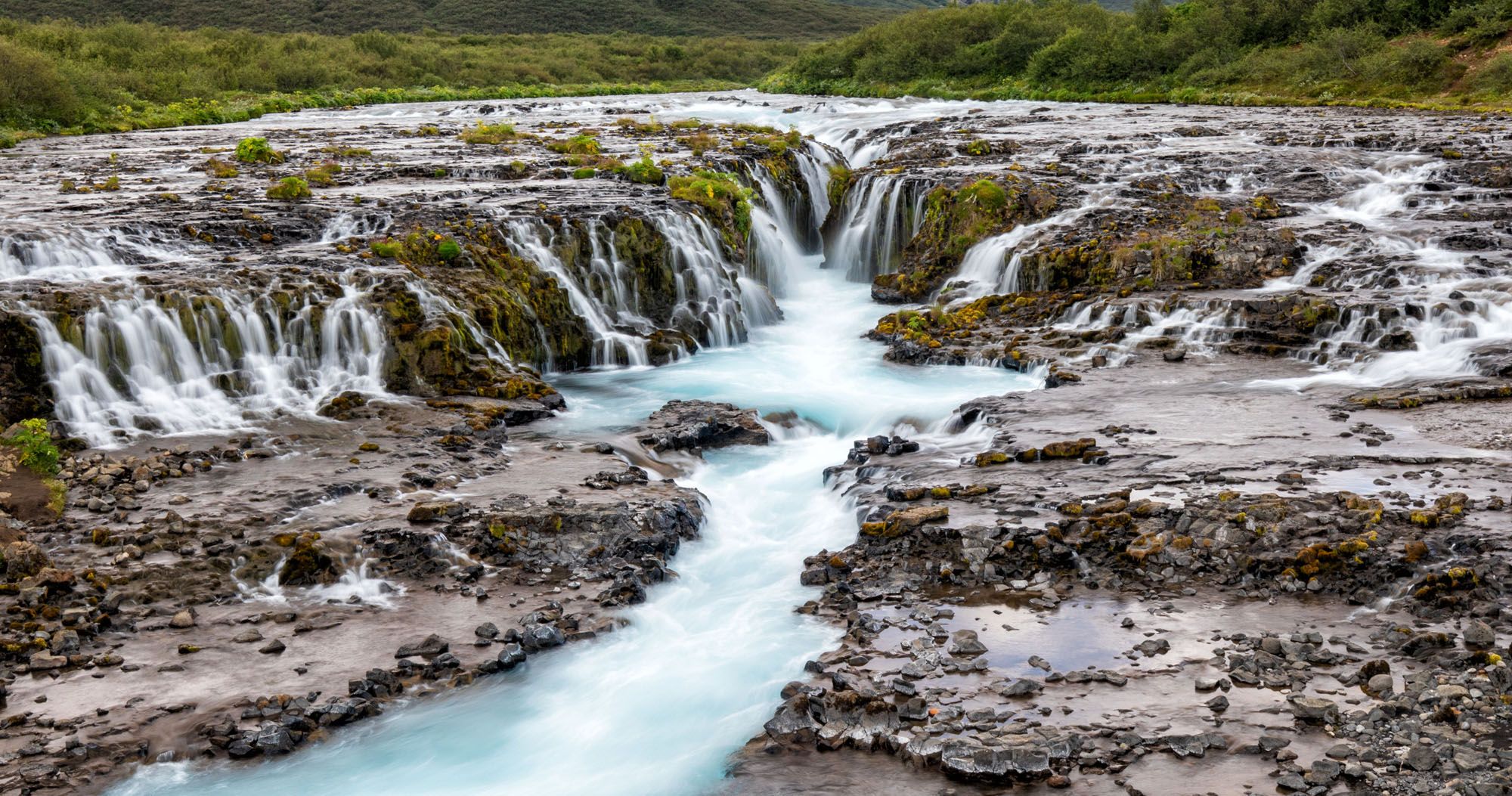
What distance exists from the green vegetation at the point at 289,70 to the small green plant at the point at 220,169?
31.4 feet

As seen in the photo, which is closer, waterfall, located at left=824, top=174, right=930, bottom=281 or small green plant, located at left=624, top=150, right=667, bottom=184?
small green plant, located at left=624, top=150, right=667, bottom=184

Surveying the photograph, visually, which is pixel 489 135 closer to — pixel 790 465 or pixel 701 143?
pixel 701 143

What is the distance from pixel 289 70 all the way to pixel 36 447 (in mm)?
59076

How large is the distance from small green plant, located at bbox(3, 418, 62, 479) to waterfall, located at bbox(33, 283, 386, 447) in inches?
34.9

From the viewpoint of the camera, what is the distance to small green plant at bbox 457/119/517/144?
34062 millimetres

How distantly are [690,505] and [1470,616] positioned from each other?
24.7ft

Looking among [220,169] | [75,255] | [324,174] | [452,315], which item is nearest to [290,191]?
[324,174]

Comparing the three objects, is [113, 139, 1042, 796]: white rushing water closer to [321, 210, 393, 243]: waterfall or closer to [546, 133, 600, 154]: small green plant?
Answer: [321, 210, 393, 243]: waterfall

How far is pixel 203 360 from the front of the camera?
15617mm

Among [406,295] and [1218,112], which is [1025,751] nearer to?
[406,295]

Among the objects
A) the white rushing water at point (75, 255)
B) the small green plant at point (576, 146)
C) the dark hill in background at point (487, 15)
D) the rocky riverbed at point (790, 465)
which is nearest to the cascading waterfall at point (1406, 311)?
the rocky riverbed at point (790, 465)

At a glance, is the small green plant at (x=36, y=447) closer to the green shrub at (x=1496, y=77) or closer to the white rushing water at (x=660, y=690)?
the white rushing water at (x=660, y=690)

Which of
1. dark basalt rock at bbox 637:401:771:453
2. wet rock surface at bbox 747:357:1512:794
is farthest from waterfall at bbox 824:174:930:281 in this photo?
wet rock surface at bbox 747:357:1512:794

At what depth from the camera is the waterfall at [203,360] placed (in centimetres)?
1455
